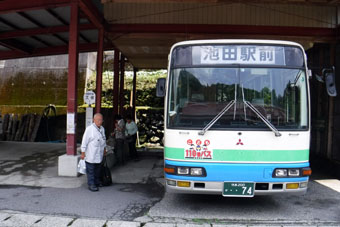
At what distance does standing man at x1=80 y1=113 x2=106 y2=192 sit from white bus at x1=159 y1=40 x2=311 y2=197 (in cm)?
201

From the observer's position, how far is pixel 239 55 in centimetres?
505

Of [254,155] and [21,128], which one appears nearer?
[254,155]

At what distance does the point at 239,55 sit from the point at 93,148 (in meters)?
3.53

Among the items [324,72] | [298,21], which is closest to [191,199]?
[324,72]

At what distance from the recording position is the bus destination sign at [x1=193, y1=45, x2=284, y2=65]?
503 centimetres

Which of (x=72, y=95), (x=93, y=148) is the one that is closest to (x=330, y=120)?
(x=93, y=148)

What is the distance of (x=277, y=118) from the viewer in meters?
4.89

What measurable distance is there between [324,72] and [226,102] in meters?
1.92

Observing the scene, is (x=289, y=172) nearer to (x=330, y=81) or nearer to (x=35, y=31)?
(x=330, y=81)

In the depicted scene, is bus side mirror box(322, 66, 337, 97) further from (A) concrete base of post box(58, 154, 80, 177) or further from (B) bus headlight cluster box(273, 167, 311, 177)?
(A) concrete base of post box(58, 154, 80, 177)

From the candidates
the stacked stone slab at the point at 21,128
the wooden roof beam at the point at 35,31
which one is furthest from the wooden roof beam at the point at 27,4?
the stacked stone slab at the point at 21,128

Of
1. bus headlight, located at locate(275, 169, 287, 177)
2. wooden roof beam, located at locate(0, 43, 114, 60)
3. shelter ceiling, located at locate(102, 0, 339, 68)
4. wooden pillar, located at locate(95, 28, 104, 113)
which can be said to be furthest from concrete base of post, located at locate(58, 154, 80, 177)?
wooden roof beam, located at locate(0, 43, 114, 60)

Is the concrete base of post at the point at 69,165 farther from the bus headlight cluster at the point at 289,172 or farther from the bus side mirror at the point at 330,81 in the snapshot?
the bus side mirror at the point at 330,81

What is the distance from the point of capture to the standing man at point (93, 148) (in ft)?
20.8
